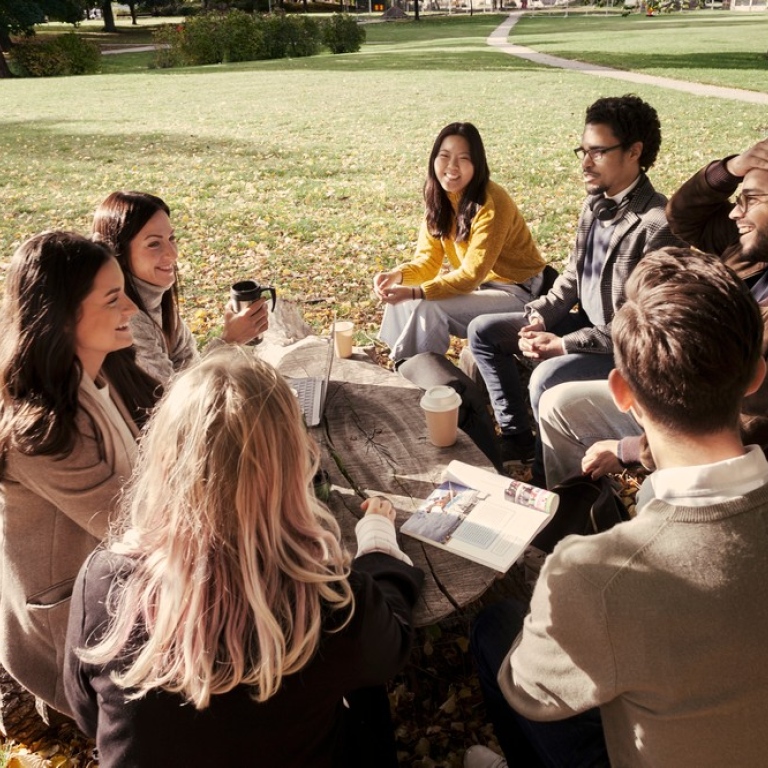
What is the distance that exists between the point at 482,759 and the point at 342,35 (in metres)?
36.8

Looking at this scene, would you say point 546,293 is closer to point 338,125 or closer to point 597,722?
point 597,722

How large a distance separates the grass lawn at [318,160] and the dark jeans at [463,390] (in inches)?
37.2

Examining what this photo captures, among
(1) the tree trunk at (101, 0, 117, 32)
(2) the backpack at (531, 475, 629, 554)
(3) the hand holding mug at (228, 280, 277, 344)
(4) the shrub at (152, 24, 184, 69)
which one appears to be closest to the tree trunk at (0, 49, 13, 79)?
(4) the shrub at (152, 24, 184, 69)

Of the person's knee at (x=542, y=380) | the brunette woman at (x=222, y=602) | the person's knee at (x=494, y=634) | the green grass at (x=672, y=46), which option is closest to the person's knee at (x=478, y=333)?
the person's knee at (x=542, y=380)

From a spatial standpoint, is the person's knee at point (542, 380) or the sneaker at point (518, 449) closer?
the person's knee at point (542, 380)

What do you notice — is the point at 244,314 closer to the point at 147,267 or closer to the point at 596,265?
the point at 147,267

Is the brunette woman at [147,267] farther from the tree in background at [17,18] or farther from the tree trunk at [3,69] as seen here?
the tree in background at [17,18]

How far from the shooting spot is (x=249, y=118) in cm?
1719

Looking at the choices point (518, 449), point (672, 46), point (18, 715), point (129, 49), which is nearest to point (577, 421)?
point (518, 449)

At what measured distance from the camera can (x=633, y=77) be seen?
21.6 meters

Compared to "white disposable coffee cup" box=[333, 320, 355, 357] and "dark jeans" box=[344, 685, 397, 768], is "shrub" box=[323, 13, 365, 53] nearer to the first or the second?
"white disposable coffee cup" box=[333, 320, 355, 357]

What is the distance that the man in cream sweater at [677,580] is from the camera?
143 centimetres

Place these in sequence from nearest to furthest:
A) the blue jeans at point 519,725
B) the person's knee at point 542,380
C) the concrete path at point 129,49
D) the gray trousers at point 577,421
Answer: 1. the blue jeans at point 519,725
2. the gray trousers at point 577,421
3. the person's knee at point 542,380
4. the concrete path at point 129,49

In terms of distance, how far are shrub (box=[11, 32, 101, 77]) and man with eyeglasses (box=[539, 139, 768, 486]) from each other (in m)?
31.9
